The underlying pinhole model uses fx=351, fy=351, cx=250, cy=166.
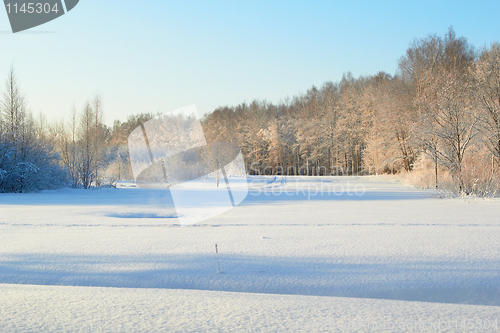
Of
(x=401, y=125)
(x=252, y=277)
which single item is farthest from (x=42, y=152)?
(x=401, y=125)

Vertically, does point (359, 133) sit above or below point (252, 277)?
above

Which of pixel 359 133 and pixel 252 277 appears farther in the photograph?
pixel 359 133

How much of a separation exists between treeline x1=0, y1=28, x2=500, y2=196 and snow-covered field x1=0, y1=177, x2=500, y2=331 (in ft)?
33.5

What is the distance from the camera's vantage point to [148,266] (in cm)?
451

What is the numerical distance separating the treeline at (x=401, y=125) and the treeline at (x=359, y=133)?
8cm

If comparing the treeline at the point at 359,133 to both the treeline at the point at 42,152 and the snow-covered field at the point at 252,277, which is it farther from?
the snow-covered field at the point at 252,277

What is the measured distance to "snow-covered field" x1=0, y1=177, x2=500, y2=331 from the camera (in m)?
2.76

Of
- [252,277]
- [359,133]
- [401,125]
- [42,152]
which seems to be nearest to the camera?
[252,277]

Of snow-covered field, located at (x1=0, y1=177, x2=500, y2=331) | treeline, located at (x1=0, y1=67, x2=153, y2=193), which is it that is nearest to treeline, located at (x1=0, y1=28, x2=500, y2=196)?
treeline, located at (x1=0, y1=67, x2=153, y2=193)

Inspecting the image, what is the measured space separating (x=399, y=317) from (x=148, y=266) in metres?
3.02

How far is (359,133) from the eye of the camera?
43875 mm

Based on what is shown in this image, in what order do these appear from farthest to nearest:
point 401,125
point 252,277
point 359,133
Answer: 1. point 359,133
2. point 401,125
3. point 252,277

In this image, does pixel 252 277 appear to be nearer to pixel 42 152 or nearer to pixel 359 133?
pixel 42 152

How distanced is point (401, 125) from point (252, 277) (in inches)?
1229
